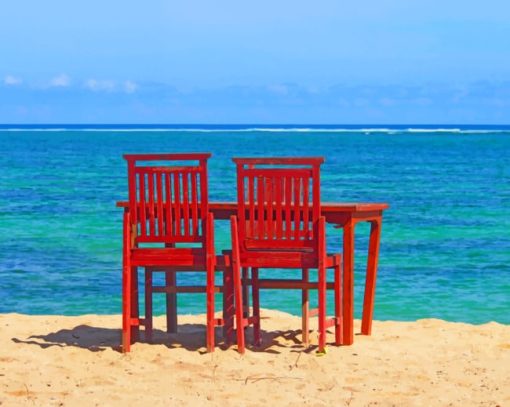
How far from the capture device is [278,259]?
26.1ft

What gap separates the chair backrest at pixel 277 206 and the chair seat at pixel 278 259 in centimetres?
A: 5

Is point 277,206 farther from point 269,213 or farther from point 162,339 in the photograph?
point 162,339

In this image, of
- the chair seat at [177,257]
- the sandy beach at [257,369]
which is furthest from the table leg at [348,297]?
the chair seat at [177,257]

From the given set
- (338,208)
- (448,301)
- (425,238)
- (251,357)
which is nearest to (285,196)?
(338,208)

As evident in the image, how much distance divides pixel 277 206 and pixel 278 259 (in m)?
0.37

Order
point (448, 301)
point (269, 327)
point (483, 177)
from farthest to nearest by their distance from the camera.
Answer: point (483, 177) → point (448, 301) → point (269, 327)

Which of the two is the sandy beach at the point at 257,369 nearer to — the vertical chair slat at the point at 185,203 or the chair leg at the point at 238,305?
the chair leg at the point at 238,305

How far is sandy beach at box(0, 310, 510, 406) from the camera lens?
671 centimetres

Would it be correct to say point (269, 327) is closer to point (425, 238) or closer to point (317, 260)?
point (317, 260)

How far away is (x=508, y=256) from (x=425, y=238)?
3019 mm

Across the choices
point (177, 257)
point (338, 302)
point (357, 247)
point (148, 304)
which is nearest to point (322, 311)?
point (338, 302)

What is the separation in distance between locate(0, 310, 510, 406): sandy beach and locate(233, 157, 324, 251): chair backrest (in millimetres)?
794

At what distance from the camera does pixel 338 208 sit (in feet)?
26.8

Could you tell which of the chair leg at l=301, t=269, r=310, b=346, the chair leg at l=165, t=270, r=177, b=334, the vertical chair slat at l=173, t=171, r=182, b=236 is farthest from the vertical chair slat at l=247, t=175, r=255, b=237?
the chair leg at l=165, t=270, r=177, b=334
